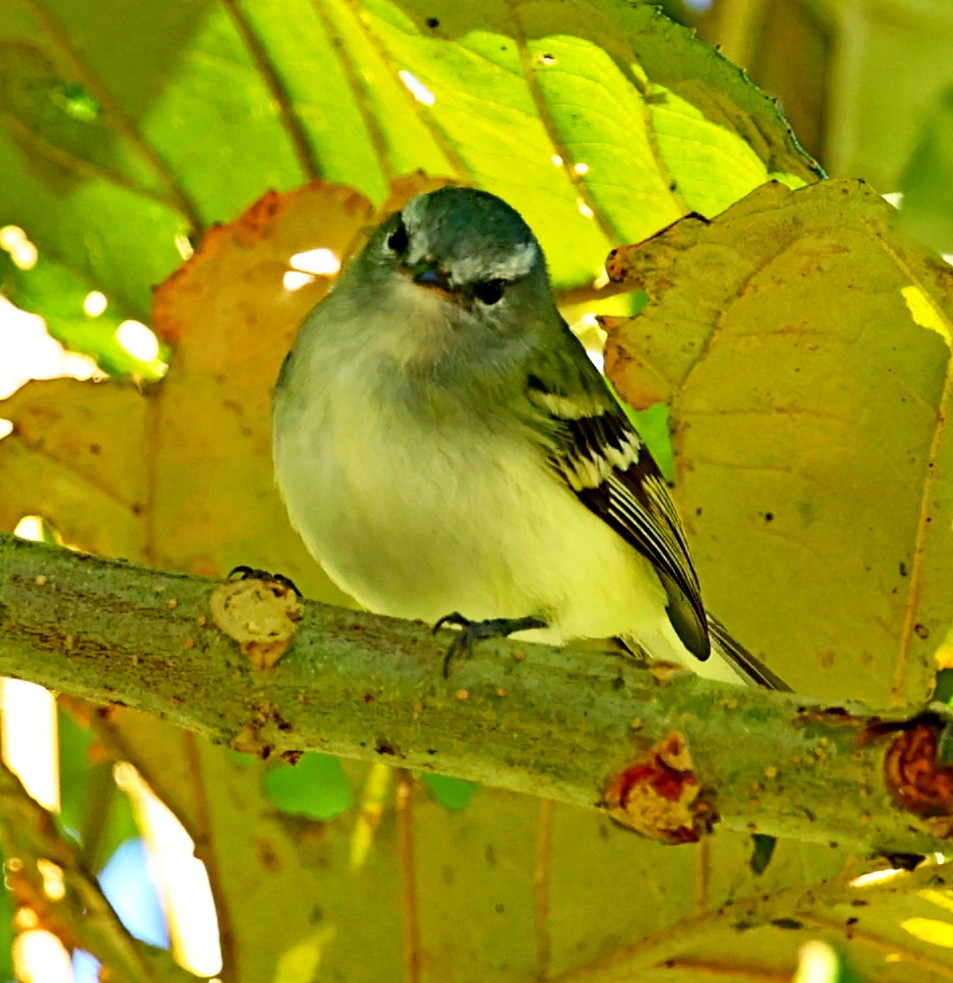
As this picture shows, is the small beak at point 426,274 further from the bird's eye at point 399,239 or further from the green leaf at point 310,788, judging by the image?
the green leaf at point 310,788

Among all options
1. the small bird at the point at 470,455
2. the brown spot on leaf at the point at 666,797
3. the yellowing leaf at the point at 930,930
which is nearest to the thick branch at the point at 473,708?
the brown spot on leaf at the point at 666,797

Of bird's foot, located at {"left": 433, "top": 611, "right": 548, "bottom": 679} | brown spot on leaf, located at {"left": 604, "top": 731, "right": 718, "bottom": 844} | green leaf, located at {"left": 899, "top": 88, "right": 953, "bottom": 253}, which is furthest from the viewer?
bird's foot, located at {"left": 433, "top": 611, "right": 548, "bottom": 679}

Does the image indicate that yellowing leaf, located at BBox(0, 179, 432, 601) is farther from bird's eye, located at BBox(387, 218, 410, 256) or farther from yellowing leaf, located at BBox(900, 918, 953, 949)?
yellowing leaf, located at BBox(900, 918, 953, 949)

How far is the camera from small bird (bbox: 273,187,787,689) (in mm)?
1944

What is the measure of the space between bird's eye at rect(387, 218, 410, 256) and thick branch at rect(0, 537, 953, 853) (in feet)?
2.59

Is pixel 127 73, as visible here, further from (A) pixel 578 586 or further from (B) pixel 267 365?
(A) pixel 578 586

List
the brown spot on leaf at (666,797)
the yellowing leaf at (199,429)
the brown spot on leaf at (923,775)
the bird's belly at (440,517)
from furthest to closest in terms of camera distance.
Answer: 1. the yellowing leaf at (199,429)
2. the bird's belly at (440,517)
3. the brown spot on leaf at (666,797)
4. the brown spot on leaf at (923,775)

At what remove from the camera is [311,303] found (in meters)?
2.49

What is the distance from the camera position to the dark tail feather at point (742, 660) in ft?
6.95

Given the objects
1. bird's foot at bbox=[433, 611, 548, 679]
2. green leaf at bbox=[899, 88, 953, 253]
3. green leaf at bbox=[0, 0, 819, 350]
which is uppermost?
green leaf at bbox=[0, 0, 819, 350]

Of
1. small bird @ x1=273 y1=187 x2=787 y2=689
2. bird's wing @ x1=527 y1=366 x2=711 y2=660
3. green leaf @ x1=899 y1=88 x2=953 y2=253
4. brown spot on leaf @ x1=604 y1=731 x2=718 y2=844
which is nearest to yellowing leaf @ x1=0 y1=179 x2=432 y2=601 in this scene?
small bird @ x1=273 y1=187 x2=787 y2=689

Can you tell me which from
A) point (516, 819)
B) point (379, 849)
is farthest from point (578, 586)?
point (379, 849)

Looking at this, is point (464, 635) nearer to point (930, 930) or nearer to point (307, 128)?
point (930, 930)

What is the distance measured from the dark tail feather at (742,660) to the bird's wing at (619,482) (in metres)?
0.03
